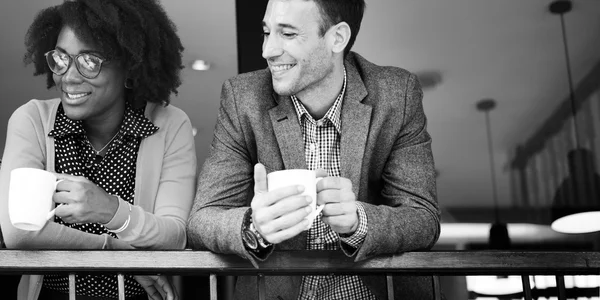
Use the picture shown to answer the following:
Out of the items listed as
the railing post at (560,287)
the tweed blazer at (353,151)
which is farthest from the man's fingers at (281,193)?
the railing post at (560,287)

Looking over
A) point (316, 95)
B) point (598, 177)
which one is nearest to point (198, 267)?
point (316, 95)

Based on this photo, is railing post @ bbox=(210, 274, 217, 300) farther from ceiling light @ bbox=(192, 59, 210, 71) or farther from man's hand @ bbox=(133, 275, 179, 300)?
ceiling light @ bbox=(192, 59, 210, 71)

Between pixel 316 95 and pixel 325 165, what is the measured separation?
0.21 meters

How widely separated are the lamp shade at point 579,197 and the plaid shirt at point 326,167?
297 centimetres

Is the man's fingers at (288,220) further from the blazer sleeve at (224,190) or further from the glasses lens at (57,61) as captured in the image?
A: the glasses lens at (57,61)

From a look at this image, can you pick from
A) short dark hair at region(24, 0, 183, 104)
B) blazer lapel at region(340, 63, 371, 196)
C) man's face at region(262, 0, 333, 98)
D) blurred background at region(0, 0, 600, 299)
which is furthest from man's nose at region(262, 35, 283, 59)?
blurred background at region(0, 0, 600, 299)

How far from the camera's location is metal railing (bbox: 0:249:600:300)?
5.53 feet

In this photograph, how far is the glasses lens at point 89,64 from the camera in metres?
2.34

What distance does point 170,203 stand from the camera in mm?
2244

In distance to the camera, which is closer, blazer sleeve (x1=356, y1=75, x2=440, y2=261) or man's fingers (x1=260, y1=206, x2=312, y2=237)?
man's fingers (x1=260, y1=206, x2=312, y2=237)

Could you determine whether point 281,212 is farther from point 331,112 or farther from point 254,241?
point 331,112

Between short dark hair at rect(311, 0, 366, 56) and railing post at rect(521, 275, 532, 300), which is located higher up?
short dark hair at rect(311, 0, 366, 56)

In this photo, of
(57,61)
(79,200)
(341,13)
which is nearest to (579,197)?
(341,13)

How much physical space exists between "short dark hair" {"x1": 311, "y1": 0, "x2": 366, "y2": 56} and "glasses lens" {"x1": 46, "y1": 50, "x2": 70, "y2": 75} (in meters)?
0.76
